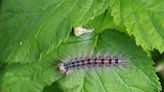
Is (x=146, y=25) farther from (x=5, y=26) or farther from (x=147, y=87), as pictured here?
(x=5, y=26)

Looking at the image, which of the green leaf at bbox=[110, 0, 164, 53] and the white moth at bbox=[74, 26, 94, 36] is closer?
the green leaf at bbox=[110, 0, 164, 53]

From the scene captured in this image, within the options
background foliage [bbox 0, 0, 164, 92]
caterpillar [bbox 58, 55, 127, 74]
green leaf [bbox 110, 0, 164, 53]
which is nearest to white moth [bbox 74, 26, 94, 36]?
background foliage [bbox 0, 0, 164, 92]

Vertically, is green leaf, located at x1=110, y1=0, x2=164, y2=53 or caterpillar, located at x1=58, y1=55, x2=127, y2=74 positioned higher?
green leaf, located at x1=110, y1=0, x2=164, y2=53

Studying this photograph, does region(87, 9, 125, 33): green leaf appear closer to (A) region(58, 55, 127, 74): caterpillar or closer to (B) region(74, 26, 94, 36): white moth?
(B) region(74, 26, 94, 36): white moth

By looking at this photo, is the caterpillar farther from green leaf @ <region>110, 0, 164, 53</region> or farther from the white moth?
green leaf @ <region>110, 0, 164, 53</region>

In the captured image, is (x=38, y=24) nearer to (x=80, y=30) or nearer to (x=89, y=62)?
(x=80, y=30)

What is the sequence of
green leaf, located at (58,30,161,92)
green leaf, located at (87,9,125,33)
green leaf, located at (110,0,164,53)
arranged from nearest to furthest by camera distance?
green leaf, located at (110,0,164,53)
green leaf, located at (58,30,161,92)
green leaf, located at (87,9,125,33)

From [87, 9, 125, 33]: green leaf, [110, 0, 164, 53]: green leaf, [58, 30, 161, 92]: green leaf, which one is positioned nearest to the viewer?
[110, 0, 164, 53]: green leaf

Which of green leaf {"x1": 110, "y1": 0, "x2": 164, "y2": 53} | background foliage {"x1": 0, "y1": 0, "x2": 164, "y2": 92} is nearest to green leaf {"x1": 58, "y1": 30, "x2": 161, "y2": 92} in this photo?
background foliage {"x1": 0, "y1": 0, "x2": 164, "y2": 92}
